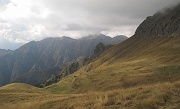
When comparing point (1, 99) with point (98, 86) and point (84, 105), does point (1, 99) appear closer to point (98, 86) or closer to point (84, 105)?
point (84, 105)

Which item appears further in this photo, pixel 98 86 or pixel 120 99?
pixel 98 86

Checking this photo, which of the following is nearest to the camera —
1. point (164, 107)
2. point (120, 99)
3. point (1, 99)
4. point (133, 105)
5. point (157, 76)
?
point (164, 107)

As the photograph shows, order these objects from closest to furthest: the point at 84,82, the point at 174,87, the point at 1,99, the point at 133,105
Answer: the point at 133,105, the point at 174,87, the point at 1,99, the point at 84,82

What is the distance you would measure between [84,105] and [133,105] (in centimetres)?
408

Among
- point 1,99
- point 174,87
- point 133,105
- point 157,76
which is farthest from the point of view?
point 157,76

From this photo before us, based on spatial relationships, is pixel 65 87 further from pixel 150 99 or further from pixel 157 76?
pixel 150 99

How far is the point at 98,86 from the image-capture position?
64125 mm

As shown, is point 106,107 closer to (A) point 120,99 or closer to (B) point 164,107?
(A) point 120,99

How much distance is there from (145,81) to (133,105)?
39.9 meters

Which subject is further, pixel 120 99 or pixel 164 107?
pixel 120 99

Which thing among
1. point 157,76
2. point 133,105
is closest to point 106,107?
point 133,105

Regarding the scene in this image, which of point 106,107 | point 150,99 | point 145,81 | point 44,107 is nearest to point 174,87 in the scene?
point 150,99

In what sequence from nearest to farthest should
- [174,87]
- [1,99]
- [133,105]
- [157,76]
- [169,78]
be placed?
[133,105] → [174,87] → [1,99] → [169,78] → [157,76]

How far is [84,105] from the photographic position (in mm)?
20781
